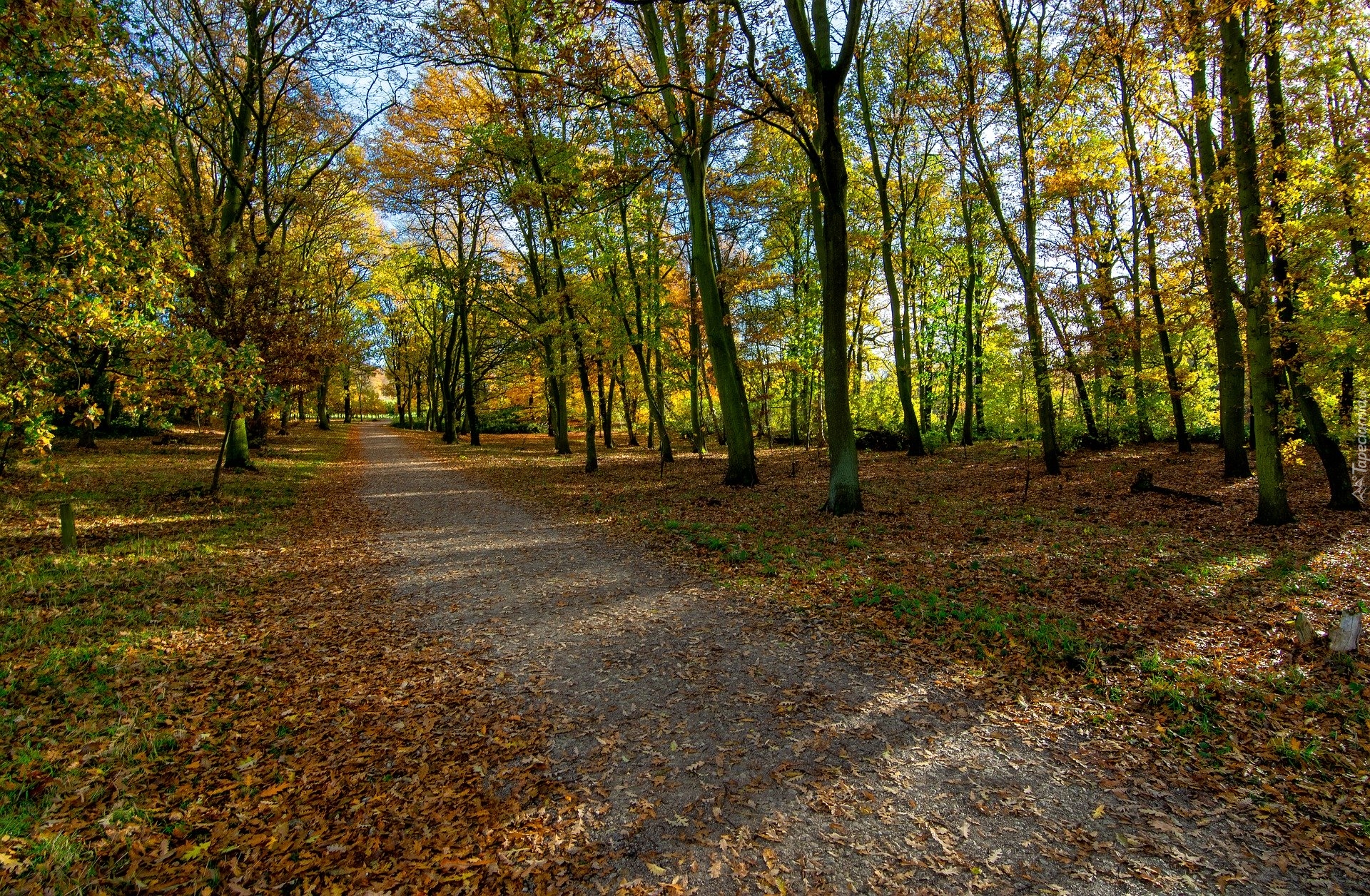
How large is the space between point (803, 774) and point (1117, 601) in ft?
14.9

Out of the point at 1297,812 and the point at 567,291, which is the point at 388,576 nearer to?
the point at 1297,812

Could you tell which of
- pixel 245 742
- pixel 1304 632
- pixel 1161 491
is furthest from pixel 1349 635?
pixel 245 742

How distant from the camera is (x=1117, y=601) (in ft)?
19.7

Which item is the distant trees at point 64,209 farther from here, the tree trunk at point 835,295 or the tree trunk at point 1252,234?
the tree trunk at point 1252,234

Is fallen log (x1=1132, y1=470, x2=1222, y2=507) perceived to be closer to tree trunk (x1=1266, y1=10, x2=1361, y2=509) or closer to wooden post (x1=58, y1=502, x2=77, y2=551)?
tree trunk (x1=1266, y1=10, x2=1361, y2=509)

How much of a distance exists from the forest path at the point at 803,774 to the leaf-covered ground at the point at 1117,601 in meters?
0.33

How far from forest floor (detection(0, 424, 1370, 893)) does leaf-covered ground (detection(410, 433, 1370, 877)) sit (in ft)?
0.12

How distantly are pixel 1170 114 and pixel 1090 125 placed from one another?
3709 millimetres

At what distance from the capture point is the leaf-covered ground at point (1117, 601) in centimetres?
352

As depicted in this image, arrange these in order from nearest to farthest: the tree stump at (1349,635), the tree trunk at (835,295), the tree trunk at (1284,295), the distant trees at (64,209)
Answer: the tree stump at (1349,635)
the distant trees at (64,209)
the tree trunk at (1284,295)
the tree trunk at (835,295)

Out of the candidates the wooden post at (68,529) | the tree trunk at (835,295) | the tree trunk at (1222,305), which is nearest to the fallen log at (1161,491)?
the tree trunk at (1222,305)

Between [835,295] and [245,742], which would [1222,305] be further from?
[245,742]

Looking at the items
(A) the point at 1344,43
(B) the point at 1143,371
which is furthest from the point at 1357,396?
(A) the point at 1344,43

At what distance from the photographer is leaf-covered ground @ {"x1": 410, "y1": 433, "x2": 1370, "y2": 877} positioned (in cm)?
352
